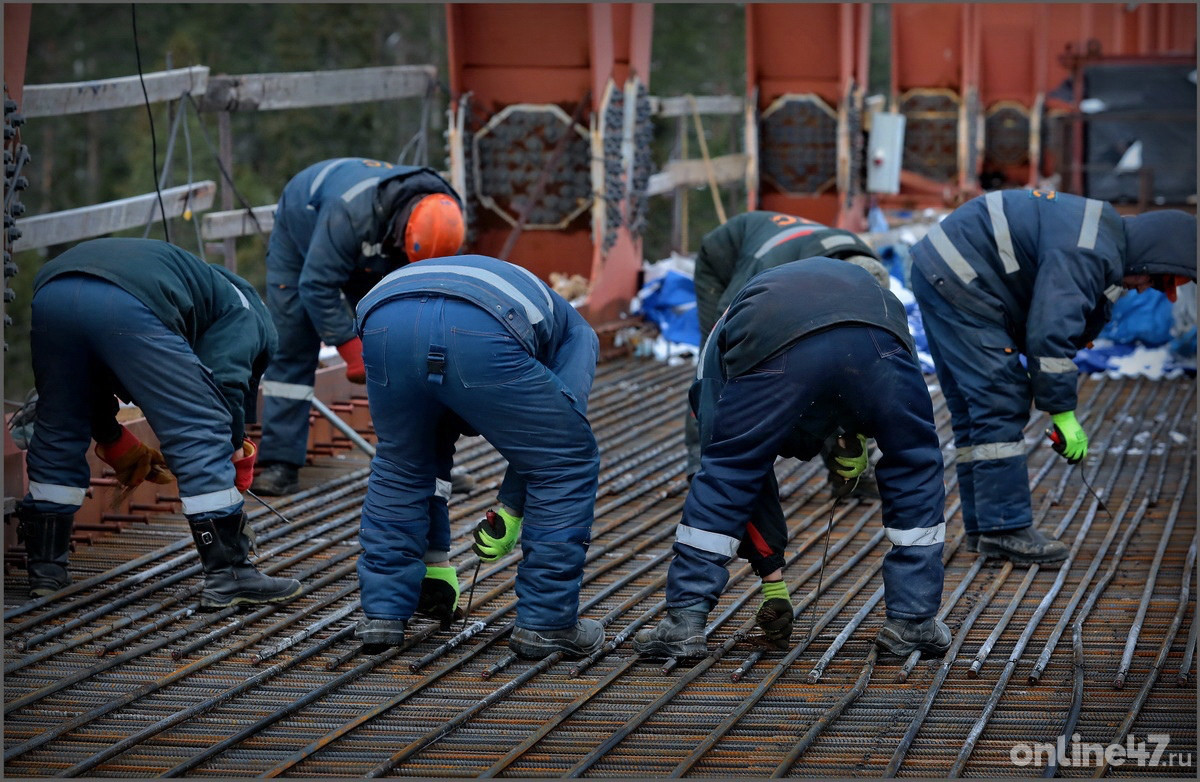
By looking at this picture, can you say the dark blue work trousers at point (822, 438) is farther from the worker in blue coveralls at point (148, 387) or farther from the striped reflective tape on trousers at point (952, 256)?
the worker in blue coveralls at point (148, 387)

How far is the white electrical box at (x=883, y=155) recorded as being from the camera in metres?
13.9

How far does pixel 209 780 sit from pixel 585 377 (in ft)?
5.05

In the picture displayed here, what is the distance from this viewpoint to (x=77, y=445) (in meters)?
4.59

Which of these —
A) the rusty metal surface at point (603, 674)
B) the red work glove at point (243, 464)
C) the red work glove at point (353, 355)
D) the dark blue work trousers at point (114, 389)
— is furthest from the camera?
the red work glove at point (353, 355)

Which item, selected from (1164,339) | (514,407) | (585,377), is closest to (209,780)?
(514,407)

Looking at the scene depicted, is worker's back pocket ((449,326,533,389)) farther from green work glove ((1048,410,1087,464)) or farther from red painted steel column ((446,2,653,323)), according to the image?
red painted steel column ((446,2,653,323))

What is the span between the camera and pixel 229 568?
4.52 metres

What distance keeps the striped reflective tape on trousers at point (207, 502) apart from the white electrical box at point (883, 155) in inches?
414

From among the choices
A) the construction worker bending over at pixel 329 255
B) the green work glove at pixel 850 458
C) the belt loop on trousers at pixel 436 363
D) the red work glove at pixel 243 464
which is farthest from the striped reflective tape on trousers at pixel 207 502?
the green work glove at pixel 850 458

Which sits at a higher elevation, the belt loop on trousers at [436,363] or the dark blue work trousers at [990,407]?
the belt loop on trousers at [436,363]

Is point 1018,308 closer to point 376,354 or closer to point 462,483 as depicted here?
point 462,483

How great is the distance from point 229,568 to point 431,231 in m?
1.57

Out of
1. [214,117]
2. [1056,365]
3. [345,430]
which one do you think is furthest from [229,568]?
[214,117]

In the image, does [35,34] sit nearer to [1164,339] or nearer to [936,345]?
[1164,339]
